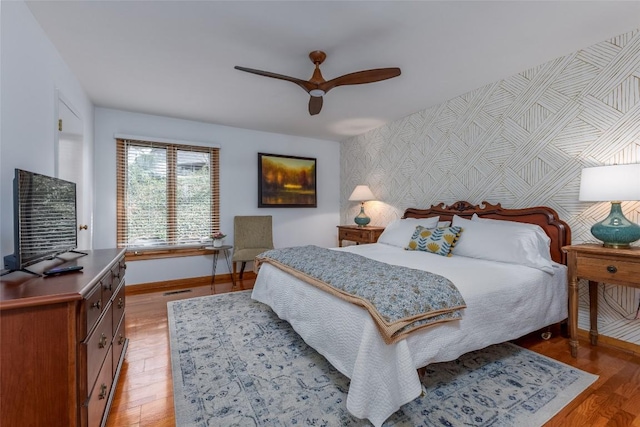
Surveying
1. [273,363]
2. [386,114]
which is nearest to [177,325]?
[273,363]

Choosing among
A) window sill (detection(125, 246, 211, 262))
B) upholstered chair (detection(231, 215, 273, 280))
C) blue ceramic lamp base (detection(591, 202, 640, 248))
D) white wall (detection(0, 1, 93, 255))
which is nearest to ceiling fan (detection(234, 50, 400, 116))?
white wall (detection(0, 1, 93, 255))

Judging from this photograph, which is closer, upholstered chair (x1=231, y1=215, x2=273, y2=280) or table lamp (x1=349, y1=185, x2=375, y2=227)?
upholstered chair (x1=231, y1=215, x2=273, y2=280)

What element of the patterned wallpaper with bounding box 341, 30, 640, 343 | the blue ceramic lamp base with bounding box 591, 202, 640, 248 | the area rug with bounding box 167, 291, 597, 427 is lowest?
the area rug with bounding box 167, 291, 597, 427

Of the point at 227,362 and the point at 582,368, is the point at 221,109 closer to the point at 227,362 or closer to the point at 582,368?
the point at 227,362

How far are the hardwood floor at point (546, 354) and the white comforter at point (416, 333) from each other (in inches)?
12.6

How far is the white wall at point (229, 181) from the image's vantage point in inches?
144

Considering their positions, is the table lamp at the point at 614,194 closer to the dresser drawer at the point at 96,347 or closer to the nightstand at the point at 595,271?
the nightstand at the point at 595,271

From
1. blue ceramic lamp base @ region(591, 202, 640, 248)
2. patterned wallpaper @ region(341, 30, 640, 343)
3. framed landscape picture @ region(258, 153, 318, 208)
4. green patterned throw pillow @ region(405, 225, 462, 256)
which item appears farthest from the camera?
framed landscape picture @ region(258, 153, 318, 208)

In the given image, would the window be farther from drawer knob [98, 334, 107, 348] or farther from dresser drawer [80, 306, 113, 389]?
drawer knob [98, 334, 107, 348]

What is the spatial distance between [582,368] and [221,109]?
4303mm

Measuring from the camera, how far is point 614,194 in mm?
1938

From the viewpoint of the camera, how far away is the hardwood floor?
1487 mm

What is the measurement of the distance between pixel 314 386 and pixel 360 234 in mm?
2819

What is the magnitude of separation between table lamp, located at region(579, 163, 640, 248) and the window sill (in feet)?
14.3
